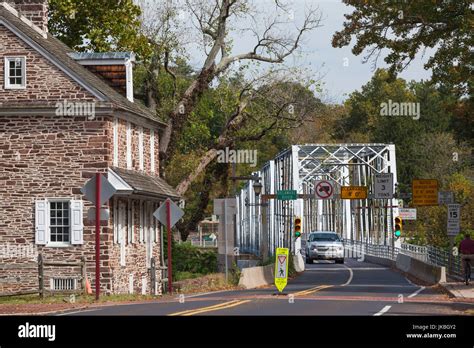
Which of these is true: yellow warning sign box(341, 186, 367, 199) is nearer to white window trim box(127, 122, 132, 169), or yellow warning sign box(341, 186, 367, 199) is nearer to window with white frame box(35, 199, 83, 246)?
white window trim box(127, 122, 132, 169)

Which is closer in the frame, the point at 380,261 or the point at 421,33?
the point at 421,33

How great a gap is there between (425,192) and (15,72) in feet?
67.3

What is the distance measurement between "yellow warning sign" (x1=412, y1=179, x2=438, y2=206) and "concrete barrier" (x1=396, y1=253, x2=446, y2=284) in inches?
108

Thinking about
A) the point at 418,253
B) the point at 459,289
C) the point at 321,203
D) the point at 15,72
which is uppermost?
the point at 15,72

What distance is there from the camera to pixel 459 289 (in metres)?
37.0

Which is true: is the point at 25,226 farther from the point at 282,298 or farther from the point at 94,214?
the point at 282,298

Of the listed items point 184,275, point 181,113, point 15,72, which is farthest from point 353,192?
point 15,72

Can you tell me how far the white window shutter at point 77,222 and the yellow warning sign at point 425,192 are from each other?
18.2 meters

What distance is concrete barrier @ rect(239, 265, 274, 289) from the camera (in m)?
41.7

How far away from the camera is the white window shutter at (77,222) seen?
139 ft

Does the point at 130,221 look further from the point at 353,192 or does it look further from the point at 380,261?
the point at 353,192

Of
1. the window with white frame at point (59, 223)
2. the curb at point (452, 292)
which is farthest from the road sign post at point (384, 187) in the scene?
the window with white frame at point (59, 223)

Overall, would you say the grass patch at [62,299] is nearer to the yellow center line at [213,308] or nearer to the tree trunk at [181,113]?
the yellow center line at [213,308]

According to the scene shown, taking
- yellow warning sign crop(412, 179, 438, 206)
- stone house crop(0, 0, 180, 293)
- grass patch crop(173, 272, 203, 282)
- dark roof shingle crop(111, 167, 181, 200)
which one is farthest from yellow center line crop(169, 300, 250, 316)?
grass patch crop(173, 272, 203, 282)
